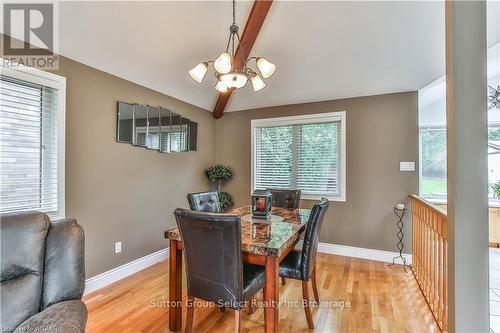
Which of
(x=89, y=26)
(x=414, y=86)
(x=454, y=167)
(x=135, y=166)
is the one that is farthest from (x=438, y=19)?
(x=135, y=166)

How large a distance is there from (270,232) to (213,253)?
1.63 feet

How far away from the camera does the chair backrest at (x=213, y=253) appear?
1393 millimetres

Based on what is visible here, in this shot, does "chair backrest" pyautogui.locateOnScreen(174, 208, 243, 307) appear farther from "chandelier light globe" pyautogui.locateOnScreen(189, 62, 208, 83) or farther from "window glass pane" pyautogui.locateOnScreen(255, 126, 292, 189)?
"window glass pane" pyautogui.locateOnScreen(255, 126, 292, 189)

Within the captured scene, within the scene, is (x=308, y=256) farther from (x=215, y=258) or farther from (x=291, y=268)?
(x=215, y=258)

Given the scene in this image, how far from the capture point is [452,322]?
1.25m

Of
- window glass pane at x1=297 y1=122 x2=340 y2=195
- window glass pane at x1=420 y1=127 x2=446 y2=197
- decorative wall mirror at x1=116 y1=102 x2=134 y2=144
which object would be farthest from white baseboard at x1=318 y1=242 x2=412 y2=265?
decorative wall mirror at x1=116 y1=102 x2=134 y2=144

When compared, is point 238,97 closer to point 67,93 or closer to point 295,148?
point 295,148

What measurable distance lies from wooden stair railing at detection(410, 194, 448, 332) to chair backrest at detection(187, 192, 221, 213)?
2.07 meters

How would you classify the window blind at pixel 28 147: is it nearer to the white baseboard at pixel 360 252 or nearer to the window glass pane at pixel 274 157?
the window glass pane at pixel 274 157

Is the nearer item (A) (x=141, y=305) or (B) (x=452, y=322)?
(B) (x=452, y=322)

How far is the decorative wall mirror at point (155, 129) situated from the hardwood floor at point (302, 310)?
1.64 meters

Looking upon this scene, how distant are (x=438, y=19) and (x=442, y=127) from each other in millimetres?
2615

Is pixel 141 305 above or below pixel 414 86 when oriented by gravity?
below

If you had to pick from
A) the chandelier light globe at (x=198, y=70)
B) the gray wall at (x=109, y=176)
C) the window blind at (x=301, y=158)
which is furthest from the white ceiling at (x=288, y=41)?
the chandelier light globe at (x=198, y=70)
